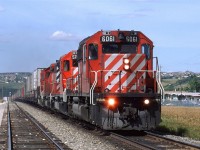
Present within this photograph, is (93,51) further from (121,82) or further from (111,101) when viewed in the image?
(111,101)

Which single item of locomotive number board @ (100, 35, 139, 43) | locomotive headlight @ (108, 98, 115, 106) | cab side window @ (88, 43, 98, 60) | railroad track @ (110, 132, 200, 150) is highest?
locomotive number board @ (100, 35, 139, 43)

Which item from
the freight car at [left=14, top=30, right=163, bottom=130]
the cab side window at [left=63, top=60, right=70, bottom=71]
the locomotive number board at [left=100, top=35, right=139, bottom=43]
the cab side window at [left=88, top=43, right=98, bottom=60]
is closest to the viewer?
the freight car at [left=14, top=30, right=163, bottom=130]

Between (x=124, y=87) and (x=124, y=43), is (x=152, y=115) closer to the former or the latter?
(x=124, y=87)

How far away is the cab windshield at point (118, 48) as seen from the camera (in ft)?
63.4

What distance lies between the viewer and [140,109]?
18.3m

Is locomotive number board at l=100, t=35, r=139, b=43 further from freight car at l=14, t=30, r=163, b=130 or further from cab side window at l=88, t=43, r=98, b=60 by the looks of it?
cab side window at l=88, t=43, r=98, b=60

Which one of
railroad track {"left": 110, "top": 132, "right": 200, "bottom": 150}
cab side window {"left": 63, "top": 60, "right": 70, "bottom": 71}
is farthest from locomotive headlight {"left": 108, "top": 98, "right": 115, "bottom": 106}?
cab side window {"left": 63, "top": 60, "right": 70, "bottom": 71}

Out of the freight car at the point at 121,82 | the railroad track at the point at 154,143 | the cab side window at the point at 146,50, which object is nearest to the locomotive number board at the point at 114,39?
the freight car at the point at 121,82

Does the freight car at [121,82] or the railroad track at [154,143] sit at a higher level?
the freight car at [121,82]

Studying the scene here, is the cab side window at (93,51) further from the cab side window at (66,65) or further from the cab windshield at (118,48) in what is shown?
the cab side window at (66,65)

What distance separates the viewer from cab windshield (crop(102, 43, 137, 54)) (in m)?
19.3

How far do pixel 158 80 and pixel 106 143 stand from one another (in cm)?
359

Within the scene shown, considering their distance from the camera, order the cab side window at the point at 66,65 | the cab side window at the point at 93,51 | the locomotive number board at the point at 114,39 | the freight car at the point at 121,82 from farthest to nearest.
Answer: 1. the cab side window at the point at 66,65
2. the cab side window at the point at 93,51
3. the locomotive number board at the point at 114,39
4. the freight car at the point at 121,82

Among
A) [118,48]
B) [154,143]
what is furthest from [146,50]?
[154,143]
